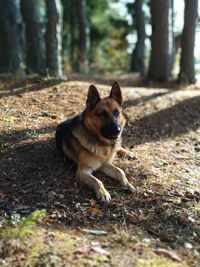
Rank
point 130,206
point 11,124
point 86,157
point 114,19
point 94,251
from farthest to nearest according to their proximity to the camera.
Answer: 1. point 114,19
2. point 11,124
3. point 86,157
4. point 130,206
5. point 94,251

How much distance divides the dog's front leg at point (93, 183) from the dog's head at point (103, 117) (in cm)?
55

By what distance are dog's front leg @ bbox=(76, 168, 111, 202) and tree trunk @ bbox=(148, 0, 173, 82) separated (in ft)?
23.5

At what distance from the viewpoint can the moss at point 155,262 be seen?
4.47 metres

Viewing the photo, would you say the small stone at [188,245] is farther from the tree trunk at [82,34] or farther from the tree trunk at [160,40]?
the tree trunk at [82,34]

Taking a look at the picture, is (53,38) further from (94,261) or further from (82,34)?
(82,34)

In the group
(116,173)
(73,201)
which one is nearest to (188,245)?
(73,201)

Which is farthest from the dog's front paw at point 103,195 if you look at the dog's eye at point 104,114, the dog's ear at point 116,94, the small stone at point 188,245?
the dog's ear at point 116,94

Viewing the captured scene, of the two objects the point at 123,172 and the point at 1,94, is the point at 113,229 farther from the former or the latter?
the point at 1,94

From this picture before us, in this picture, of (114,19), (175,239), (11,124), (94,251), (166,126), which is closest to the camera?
(94,251)

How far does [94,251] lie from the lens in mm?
4605

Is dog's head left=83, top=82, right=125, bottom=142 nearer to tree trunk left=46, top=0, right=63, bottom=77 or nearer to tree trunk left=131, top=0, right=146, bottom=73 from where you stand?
tree trunk left=46, top=0, right=63, bottom=77

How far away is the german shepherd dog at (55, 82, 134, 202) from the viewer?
628 cm

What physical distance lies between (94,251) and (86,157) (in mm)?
1999

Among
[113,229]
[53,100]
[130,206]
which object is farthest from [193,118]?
[113,229]
